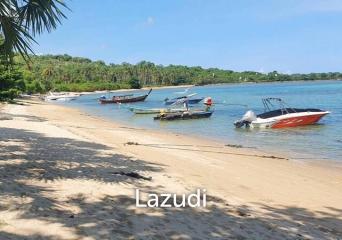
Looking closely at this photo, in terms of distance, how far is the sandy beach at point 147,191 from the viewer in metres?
6.11

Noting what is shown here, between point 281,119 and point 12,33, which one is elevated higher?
point 12,33

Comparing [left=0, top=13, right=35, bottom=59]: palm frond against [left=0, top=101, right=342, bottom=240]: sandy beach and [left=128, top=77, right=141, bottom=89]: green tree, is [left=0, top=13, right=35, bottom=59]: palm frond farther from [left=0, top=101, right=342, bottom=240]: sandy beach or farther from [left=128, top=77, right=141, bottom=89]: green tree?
[left=128, top=77, right=141, bottom=89]: green tree

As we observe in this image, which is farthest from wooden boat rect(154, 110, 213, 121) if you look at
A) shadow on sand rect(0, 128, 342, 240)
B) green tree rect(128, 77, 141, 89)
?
green tree rect(128, 77, 141, 89)

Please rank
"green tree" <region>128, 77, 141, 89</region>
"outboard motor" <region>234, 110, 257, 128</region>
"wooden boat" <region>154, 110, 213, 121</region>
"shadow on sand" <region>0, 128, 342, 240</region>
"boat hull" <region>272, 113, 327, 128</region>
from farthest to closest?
"green tree" <region>128, 77, 141, 89</region>, "wooden boat" <region>154, 110, 213, 121</region>, "boat hull" <region>272, 113, 327, 128</region>, "outboard motor" <region>234, 110, 257, 128</region>, "shadow on sand" <region>0, 128, 342, 240</region>

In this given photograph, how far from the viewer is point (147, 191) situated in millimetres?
8484

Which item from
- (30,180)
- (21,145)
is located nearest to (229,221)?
(30,180)

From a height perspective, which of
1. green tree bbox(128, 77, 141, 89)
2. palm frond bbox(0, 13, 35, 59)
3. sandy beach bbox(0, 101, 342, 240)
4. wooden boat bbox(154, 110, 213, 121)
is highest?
palm frond bbox(0, 13, 35, 59)

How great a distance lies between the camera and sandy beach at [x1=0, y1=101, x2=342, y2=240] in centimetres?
611

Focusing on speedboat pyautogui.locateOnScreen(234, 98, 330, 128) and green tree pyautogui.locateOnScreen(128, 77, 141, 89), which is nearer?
speedboat pyautogui.locateOnScreen(234, 98, 330, 128)

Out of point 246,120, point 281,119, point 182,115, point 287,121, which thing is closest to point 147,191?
point 246,120

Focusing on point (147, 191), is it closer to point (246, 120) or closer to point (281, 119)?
point (246, 120)

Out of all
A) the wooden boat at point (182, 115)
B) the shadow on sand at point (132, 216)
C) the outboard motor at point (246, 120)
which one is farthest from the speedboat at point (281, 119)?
the shadow on sand at point (132, 216)

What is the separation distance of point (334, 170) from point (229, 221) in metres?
9.36

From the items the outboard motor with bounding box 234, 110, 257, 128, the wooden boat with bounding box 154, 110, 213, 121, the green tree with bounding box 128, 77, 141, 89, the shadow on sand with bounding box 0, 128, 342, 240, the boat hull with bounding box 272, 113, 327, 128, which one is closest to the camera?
the shadow on sand with bounding box 0, 128, 342, 240
